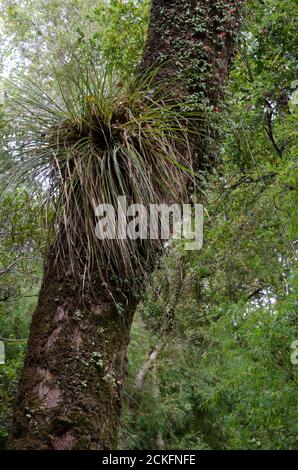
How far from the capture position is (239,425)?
4363 mm

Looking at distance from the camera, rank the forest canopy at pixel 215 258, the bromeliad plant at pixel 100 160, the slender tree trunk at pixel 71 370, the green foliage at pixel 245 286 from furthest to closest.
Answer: the green foliage at pixel 245 286 → the forest canopy at pixel 215 258 → the bromeliad plant at pixel 100 160 → the slender tree trunk at pixel 71 370

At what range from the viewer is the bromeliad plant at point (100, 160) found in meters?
1.54

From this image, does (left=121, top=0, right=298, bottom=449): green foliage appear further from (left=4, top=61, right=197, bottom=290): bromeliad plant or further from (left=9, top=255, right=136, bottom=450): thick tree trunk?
(left=9, top=255, right=136, bottom=450): thick tree trunk

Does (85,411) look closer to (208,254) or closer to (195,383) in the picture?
(208,254)

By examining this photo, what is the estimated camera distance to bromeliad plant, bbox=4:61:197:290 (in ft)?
5.06

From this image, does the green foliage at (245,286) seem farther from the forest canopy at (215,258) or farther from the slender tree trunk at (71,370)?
the slender tree trunk at (71,370)

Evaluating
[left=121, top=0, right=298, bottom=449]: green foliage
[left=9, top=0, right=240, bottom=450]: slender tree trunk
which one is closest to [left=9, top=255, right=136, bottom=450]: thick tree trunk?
[left=9, top=0, right=240, bottom=450]: slender tree trunk

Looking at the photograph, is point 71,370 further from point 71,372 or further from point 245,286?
point 245,286

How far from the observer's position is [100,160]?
5.34 ft

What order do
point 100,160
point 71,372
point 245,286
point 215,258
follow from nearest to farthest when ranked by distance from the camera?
point 71,372 → point 100,160 → point 215,258 → point 245,286

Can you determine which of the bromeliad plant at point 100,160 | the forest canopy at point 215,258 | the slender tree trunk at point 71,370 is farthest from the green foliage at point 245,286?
the slender tree trunk at point 71,370

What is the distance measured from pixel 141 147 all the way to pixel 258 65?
1727 mm

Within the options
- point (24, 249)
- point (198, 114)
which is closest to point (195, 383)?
point (24, 249)

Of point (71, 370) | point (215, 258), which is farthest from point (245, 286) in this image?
point (71, 370)
